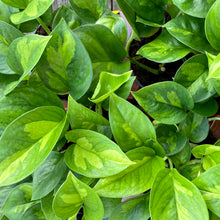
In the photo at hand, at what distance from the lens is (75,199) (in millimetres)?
388

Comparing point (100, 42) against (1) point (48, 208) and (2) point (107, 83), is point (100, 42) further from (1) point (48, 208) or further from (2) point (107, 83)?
(1) point (48, 208)

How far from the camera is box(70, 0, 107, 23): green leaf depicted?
0.54 meters

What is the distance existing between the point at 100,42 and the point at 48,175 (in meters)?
0.25

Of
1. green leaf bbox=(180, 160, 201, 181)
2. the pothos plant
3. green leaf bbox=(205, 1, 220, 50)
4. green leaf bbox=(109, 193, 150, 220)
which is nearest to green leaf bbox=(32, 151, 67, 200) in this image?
the pothos plant

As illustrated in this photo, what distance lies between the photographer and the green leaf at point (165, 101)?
1.47 ft

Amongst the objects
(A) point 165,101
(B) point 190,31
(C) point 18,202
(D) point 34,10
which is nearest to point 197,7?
(B) point 190,31

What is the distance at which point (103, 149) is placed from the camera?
0.38 m

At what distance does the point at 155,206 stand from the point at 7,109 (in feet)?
0.85

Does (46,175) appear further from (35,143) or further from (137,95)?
(137,95)

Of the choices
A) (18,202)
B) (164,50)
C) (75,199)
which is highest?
(164,50)

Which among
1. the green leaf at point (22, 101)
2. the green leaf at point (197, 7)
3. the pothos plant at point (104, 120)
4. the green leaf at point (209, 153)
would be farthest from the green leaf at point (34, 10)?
the green leaf at point (209, 153)

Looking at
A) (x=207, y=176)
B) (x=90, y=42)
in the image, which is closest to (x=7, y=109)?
(x=90, y=42)

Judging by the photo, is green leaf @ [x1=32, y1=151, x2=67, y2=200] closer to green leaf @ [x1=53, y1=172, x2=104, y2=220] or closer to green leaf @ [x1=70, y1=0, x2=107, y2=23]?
green leaf @ [x1=53, y1=172, x2=104, y2=220]

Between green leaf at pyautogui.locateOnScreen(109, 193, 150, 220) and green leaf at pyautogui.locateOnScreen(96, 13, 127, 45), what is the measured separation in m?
0.31
